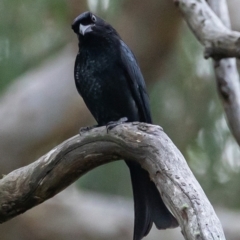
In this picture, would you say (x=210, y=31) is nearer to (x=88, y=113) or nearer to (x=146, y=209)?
(x=146, y=209)

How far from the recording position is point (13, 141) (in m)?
3.76

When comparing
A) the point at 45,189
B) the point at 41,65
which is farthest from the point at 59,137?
the point at 45,189

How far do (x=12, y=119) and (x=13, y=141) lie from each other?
0.15m

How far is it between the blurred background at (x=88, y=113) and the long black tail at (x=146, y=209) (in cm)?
143

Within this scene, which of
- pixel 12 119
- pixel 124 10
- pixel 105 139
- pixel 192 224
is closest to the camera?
pixel 192 224

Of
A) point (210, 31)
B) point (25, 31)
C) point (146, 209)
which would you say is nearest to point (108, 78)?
point (210, 31)

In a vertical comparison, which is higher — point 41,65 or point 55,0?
point 55,0

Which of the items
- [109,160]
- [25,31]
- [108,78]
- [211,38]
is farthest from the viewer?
[25,31]

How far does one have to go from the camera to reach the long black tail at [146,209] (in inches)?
90.4

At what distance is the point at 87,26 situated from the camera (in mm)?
2641

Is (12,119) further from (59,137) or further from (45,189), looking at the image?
(45,189)

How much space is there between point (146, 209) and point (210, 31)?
30.6 inches

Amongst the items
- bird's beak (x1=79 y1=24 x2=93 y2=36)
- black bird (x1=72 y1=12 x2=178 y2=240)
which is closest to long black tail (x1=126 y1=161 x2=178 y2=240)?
black bird (x1=72 y1=12 x2=178 y2=240)

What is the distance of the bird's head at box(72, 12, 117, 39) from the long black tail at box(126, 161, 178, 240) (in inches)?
25.2
